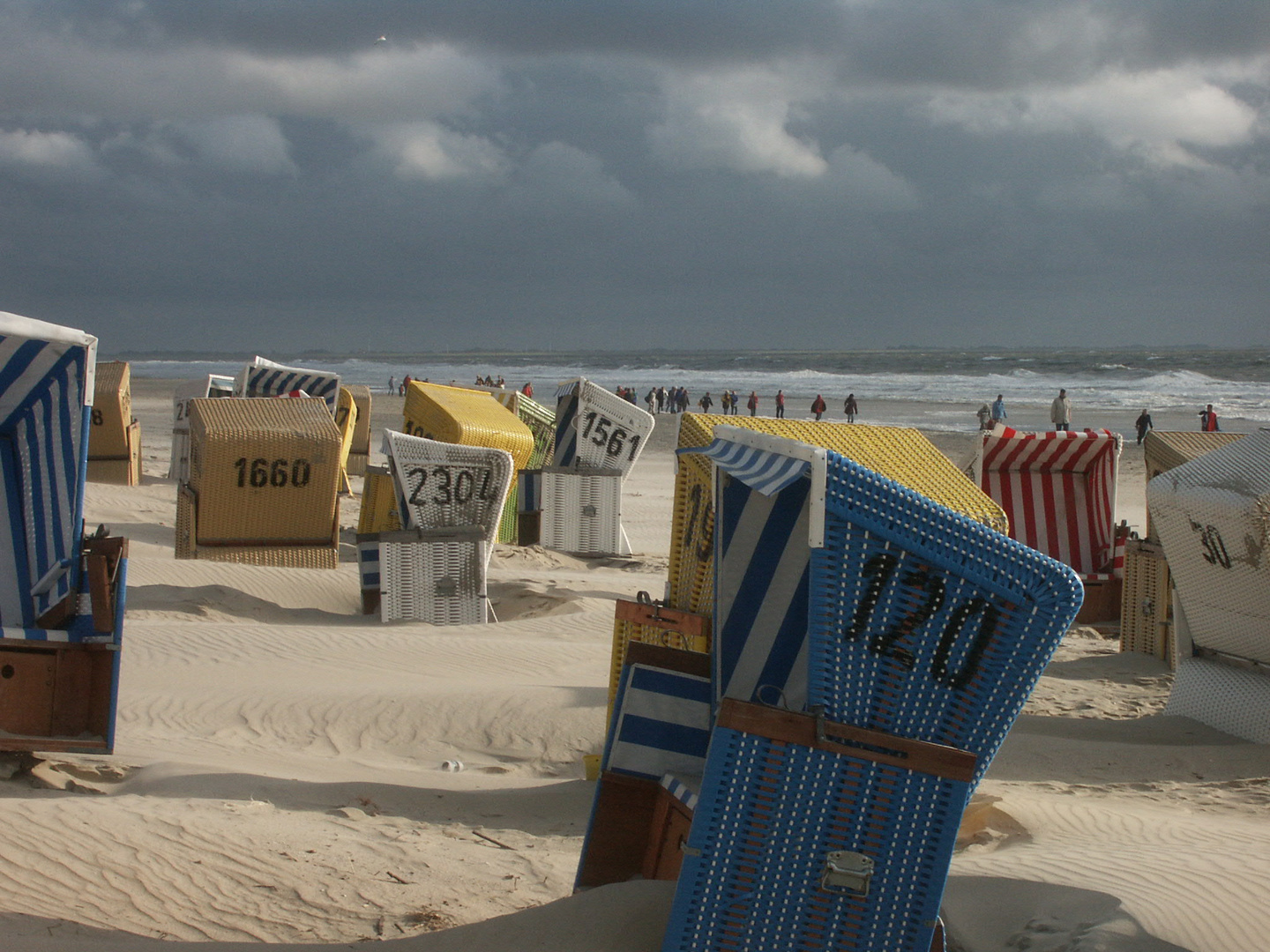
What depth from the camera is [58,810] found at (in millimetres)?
5062

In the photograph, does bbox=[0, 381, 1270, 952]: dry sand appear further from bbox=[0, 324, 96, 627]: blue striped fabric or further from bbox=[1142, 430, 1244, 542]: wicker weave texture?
Result: bbox=[1142, 430, 1244, 542]: wicker weave texture

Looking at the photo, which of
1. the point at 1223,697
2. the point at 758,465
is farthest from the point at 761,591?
the point at 1223,697

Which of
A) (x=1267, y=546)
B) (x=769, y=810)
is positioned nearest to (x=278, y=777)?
(x=769, y=810)

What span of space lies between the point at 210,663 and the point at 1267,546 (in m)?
7.02

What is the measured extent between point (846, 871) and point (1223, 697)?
5.33m

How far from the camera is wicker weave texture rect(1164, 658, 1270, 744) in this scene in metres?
7.41

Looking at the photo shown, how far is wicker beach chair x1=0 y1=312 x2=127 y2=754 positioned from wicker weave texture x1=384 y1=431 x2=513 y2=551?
13.4 feet

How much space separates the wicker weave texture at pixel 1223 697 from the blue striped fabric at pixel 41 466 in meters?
6.70

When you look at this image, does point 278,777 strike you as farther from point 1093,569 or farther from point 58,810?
point 1093,569

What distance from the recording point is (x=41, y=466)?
623 cm

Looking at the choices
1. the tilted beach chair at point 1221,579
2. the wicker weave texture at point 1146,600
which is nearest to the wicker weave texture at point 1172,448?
the wicker weave texture at point 1146,600

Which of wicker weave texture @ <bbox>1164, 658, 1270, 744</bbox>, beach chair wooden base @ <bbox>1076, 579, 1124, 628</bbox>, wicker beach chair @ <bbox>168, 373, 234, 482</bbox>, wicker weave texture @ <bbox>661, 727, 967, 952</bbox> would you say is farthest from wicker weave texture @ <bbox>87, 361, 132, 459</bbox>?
wicker weave texture @ <bbox>661, 727, 967, 952</bbox>

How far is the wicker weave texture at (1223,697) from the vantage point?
7.41 meters

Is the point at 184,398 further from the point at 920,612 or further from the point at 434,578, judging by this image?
the point at 920,612
